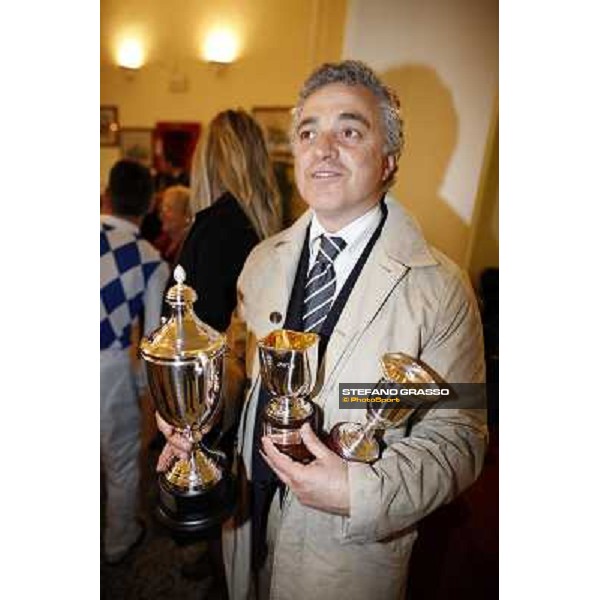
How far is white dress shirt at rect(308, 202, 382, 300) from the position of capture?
0.55 m

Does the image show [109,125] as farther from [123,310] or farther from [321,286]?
[321,286]

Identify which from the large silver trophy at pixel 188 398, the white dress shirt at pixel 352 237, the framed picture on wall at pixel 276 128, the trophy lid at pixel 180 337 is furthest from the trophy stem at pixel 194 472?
the framed picture on wall at pixel 276 128

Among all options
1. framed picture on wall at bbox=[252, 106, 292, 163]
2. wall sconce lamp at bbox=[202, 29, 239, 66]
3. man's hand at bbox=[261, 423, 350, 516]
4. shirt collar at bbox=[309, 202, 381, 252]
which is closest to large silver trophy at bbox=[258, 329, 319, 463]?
man's hand at bbox=[261, 423, 350, 516]

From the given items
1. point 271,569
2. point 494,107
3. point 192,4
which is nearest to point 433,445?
point 271,569

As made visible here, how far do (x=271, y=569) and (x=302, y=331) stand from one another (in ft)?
1.26

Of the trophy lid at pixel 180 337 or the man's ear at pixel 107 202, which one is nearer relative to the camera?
the trophy lid at pixel 180 337

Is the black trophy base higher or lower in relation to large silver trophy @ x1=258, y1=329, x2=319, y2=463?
lower

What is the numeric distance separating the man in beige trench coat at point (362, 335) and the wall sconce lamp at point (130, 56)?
0.23m

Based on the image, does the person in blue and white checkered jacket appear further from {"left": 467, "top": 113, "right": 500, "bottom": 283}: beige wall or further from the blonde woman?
{"left": 467, "top": 113, "right": 500, "bottom": 283}: beige wall

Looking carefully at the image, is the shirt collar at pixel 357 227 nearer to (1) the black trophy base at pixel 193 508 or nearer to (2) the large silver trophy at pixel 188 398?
(2) the large silver trophy at pixel 188 398

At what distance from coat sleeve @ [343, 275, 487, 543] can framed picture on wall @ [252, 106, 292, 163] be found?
295 mm

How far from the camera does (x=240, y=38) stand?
1.87 feet

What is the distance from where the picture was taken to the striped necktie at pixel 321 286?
0.57 meters
